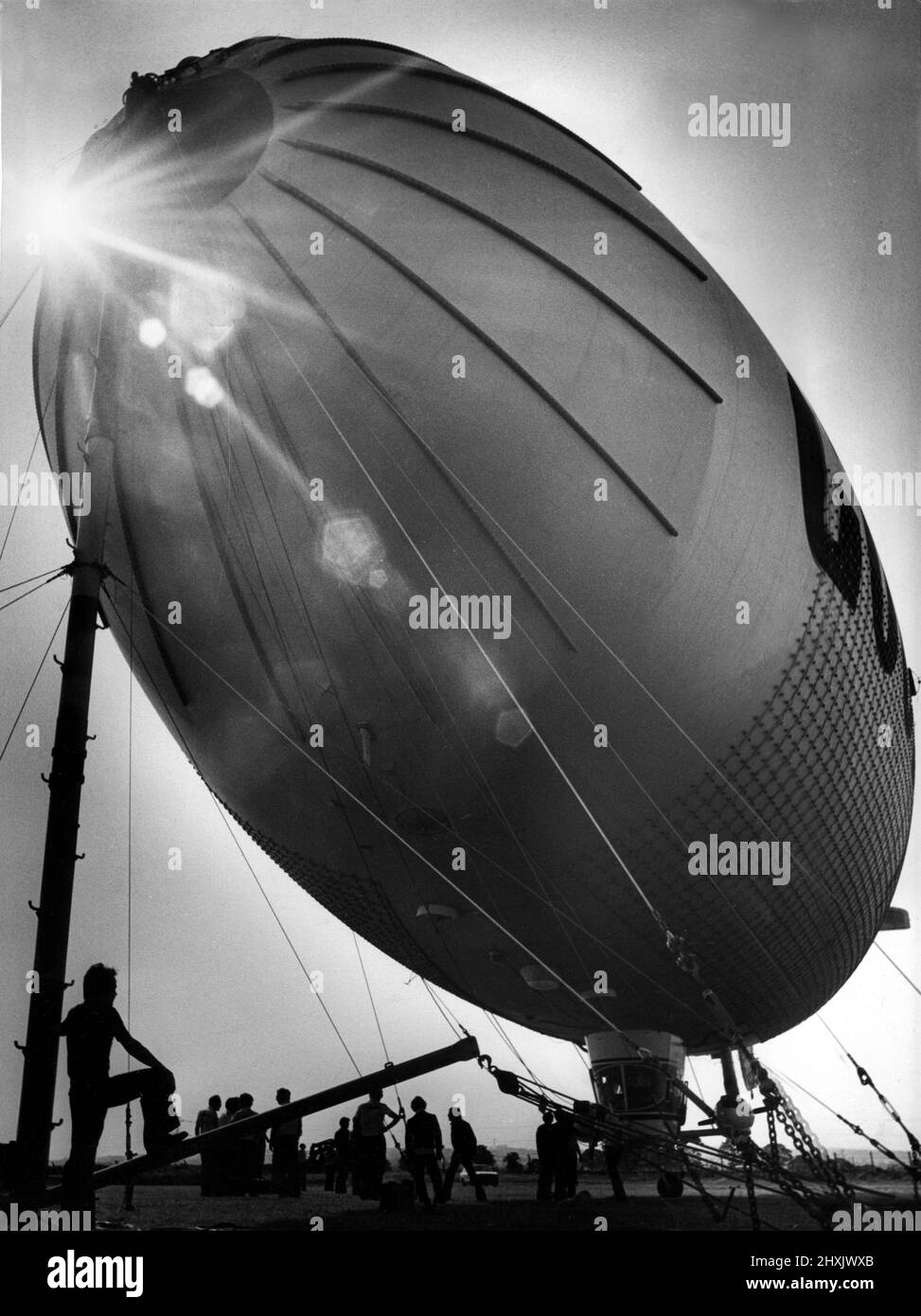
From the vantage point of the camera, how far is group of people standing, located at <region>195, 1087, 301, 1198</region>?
10.5m

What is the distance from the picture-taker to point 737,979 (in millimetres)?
12023

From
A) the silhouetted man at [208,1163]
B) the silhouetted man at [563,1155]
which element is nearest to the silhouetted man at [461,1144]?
the silhouetted man at [563,1155]

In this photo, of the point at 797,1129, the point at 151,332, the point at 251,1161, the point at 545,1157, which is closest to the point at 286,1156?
the point at 251,1161

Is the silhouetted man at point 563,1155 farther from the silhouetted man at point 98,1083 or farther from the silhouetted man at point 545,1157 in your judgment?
the silhouetted man at point 98,1083

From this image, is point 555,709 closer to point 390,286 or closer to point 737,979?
point 390,286

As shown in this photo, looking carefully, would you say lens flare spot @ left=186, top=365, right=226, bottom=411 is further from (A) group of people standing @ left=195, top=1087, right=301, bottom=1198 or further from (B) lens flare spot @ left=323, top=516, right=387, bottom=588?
(A) group of people standing @ left=195, top=1087, right=301, bottom=1198

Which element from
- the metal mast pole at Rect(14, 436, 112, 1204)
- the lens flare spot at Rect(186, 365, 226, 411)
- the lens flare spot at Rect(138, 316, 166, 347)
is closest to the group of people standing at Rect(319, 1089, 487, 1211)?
the metal mast pole at Rect(14, 436, 112, 1204)

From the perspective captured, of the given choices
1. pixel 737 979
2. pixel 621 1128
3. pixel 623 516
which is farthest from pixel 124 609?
pixel 737 979

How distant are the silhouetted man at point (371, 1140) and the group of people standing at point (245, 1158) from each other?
70cm

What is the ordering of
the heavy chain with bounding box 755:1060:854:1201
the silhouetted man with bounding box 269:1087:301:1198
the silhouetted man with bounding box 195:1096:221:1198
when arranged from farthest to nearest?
the silhouetted man with bounding box 195:1096:221:1198 → the silhouetted man with bounding box 269:1087:301:1198 → the heavy chain with bounding box 755:1060:854:1201

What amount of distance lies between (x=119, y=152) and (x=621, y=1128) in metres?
6.85

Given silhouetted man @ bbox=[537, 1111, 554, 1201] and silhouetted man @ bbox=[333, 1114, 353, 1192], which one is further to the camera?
silhouetted man @ bbox=[333, 1114, 353, 1192]

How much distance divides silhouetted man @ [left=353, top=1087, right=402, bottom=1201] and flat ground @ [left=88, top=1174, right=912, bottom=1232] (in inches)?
8.7

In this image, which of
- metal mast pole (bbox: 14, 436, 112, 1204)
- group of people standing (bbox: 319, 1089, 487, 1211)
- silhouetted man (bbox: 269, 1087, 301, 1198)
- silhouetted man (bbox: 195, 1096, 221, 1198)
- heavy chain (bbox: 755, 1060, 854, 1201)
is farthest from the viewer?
silhouetted man (bbox: 195, 1096, 221, 1198)
